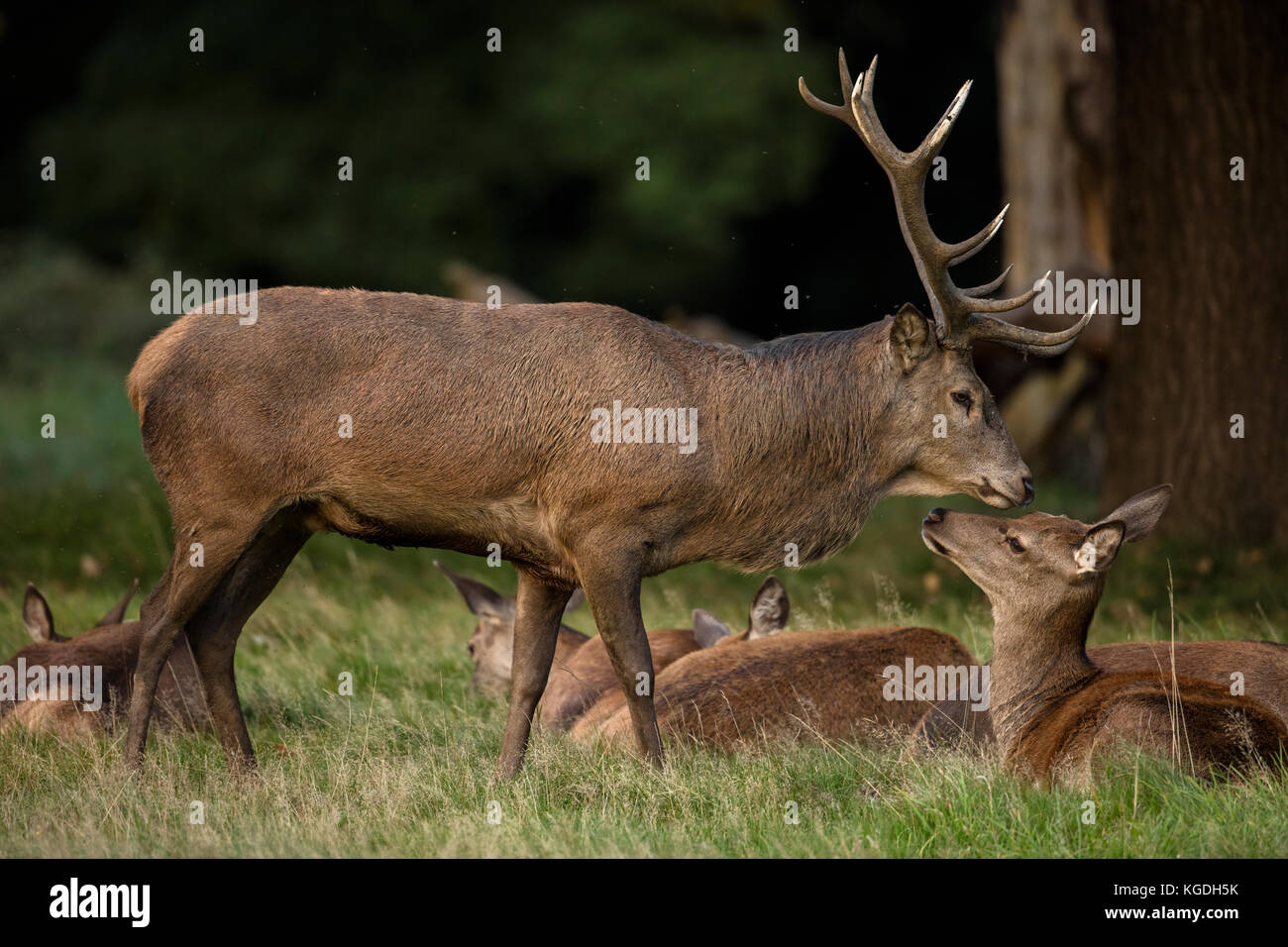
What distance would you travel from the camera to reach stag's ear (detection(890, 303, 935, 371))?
6586 mm

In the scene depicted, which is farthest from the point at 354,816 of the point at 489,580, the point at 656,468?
the point at 489,580

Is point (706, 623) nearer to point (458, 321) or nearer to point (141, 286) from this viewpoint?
point (458, 321)

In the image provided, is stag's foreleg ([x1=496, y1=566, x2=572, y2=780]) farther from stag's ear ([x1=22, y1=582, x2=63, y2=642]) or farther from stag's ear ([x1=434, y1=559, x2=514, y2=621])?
stag's ear ([x1=22, y1=582, x2=63, y2=642])

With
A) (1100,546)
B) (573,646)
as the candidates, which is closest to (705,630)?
(573,646)

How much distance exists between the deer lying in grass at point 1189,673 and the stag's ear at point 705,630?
1.86m

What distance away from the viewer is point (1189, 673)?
657 cm

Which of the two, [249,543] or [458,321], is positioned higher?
[458,321]

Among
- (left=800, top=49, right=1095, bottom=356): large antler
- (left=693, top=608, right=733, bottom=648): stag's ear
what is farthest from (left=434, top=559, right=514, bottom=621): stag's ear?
(left=800, top=49, right=1095, bottom=356): large antler

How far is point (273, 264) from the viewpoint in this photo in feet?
76.6

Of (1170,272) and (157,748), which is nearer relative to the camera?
(157,748)

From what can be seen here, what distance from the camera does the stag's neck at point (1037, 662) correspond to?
20.7 ft

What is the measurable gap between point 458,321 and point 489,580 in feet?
17.5

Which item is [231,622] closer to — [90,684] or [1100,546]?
[90,684]

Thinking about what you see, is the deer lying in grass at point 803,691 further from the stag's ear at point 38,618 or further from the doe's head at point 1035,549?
the stag's ear at point 38,618
